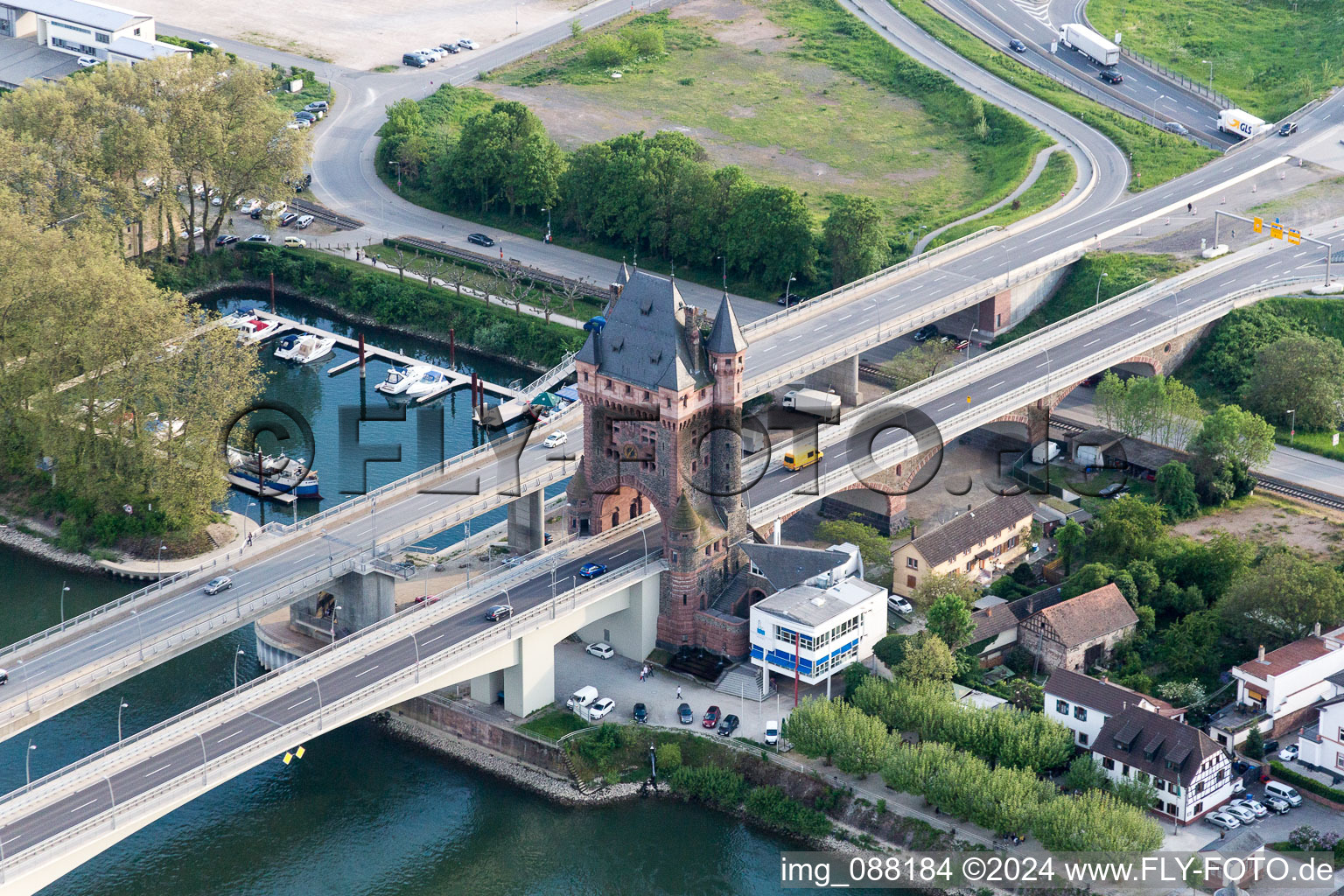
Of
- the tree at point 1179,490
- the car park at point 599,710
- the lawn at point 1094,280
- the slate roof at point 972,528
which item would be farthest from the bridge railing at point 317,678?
the lawn at point 1094,280

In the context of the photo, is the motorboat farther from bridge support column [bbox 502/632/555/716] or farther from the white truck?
the white truck

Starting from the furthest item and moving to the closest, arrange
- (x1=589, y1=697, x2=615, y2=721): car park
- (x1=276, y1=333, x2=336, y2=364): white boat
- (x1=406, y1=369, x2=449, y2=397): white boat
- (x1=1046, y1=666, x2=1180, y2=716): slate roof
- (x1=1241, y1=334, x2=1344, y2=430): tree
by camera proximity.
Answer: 1. (x1=276, y1=333, x2=336, y2=364): white boat
2. (x1=406, y1=369, x2=449, y2=397): white boat
3. (x1=1241, y1=334, x2=1344, y2=430): tree
4. (x1=589, y1=697, x2=615, y2=721): car park
5. (x1=1046, y1=666, x2=1180, y2=716): slate roof

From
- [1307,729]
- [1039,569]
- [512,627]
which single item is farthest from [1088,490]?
[512,627]

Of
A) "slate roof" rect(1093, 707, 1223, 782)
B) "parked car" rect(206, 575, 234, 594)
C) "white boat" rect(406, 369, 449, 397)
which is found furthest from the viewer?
"white boat" rect(406, 369, 449, 397)

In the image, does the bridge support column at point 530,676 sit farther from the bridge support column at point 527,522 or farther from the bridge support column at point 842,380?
the bridge support column at point 842,380

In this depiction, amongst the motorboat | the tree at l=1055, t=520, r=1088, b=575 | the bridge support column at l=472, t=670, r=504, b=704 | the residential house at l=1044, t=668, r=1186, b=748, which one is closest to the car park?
the bridge support column at l=472, t=670, r=504, b=704

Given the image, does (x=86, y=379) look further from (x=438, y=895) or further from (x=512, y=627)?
(x=438, y=895)
